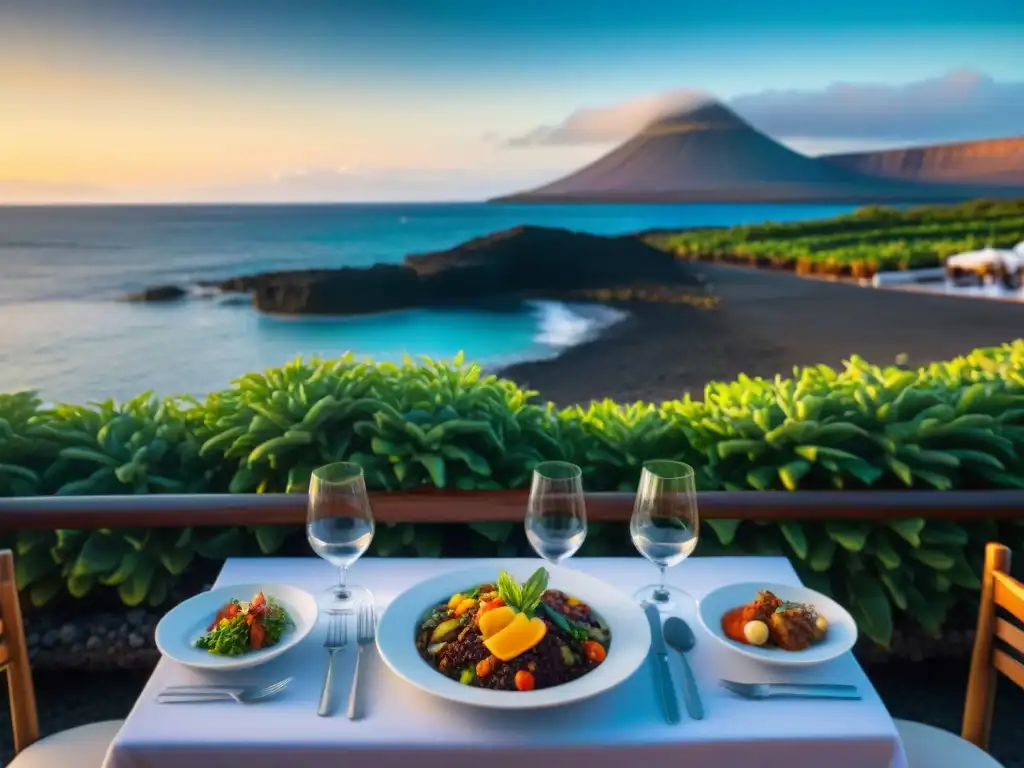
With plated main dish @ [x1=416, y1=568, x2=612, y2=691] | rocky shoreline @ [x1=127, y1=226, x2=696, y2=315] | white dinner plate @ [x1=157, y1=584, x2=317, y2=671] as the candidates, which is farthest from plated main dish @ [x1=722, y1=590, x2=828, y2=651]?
rocky shoreline @ [x1=127, y1=226, x2=696, y2=315]

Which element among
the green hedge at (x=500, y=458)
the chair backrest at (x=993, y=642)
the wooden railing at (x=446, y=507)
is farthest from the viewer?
the green hedge at (x=500, y=458)

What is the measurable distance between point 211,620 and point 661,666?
71 centimetres

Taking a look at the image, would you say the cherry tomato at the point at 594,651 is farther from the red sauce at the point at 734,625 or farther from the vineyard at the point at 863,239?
the vineyard at the point at 863,239

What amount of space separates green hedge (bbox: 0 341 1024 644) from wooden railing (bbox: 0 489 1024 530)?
182mm

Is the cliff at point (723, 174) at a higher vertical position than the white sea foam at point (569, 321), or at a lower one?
higher

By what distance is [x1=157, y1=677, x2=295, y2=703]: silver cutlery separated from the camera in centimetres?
120

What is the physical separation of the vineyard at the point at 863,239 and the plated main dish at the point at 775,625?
342 cm

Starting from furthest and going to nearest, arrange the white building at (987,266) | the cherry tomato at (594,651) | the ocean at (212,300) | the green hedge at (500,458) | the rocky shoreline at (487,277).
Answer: the rocky shoreline at (487,277)
the white building at (987,266)
the ocean at (212,300)
the green hedge at (500,458)
the cherry tomato at (594,651)

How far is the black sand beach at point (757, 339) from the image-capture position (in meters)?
4.21

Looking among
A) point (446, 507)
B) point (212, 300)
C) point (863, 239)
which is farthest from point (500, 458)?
point (863, 239)

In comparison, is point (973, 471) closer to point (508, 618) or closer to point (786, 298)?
point (508, 618)

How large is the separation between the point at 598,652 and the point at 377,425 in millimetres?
1189

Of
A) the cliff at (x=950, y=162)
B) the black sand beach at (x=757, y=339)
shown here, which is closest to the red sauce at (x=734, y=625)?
the black sand beach at (x=757, y=339)

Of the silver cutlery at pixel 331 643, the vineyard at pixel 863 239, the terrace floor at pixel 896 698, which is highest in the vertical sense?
the vineyard at pixel 863 239
